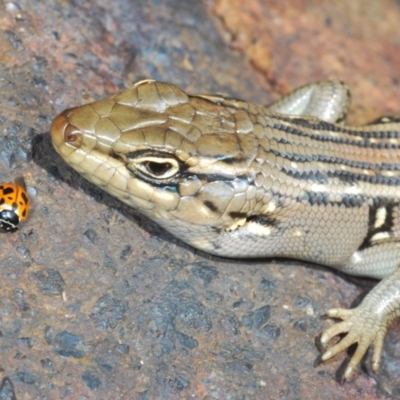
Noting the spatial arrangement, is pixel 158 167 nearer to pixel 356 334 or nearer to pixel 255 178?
pixel 255 178

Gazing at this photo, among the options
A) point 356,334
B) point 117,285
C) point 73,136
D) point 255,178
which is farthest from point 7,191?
point 356,334

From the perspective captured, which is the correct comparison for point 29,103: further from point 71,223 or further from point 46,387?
point 46,387

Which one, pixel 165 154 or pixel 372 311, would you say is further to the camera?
pixel 372 311

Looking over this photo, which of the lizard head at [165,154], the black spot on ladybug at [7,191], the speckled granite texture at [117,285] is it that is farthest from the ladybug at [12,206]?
the lizard head at [165,154]

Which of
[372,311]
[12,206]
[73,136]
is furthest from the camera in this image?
[372,311]

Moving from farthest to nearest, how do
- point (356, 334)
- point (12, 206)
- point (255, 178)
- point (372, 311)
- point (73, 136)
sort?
point (372, 311) < point (356, 334) < point (255, 178) < point (73, 136) < point (12, 206)

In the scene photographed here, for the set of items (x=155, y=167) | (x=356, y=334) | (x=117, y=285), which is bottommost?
(x=356, y=334)

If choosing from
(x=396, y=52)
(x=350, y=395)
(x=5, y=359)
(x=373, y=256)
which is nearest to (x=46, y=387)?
(x=5, y=359)
